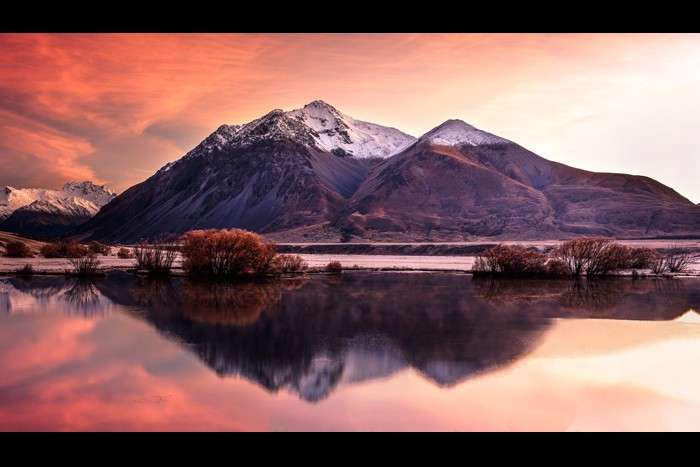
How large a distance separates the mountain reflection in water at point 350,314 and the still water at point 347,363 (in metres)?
0.10

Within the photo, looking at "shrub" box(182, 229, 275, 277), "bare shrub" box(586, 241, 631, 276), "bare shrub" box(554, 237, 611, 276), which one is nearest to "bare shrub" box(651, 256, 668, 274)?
"bare shrub" box(586, 241, 631, 276)

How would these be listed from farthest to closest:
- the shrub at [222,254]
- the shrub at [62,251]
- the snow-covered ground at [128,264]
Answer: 1. the shrub at [62,251]
2. the snow-covered ground at [128,264]
3. the shrub at [222,254]

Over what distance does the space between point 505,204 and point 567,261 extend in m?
119

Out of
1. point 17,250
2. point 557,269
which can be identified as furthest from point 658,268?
point 17,250

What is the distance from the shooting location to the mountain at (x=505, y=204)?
144m

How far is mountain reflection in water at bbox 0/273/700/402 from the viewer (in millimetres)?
15227

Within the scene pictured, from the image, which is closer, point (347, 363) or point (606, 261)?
point (347, 363)

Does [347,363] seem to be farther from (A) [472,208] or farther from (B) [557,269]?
(A) [472,208]

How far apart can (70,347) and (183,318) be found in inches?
212

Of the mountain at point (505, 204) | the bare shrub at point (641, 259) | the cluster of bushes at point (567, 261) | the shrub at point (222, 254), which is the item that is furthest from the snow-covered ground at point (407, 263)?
the mountain at point (505, 204)

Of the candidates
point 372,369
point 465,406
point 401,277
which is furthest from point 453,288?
point 465,406

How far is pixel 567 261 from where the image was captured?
1841 inches

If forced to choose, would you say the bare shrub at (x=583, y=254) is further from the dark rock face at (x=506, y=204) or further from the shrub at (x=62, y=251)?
the dark rock face at (x=506, y=204)

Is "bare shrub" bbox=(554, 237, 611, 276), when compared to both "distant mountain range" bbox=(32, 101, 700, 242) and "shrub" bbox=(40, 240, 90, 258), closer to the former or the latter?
"shrub" bbox=(40, 240, 90, 258)
